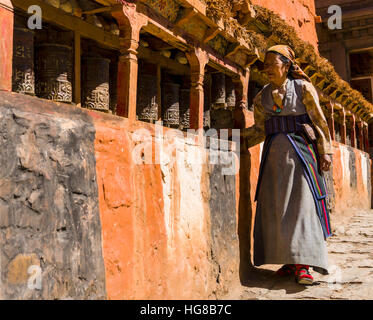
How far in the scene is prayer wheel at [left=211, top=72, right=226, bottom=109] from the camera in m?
4.69

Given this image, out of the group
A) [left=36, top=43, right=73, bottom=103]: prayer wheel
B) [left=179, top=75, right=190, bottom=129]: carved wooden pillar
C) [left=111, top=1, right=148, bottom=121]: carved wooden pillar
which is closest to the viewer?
[left=111, top=1, right=148, bottom=121]: carved wooden pillar

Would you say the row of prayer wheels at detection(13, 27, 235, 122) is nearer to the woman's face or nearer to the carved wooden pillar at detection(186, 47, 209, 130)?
the carved wooden pillar at detection(186, 47, 209, 130)

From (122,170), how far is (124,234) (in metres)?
0.32

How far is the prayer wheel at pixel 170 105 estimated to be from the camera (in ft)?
15.7

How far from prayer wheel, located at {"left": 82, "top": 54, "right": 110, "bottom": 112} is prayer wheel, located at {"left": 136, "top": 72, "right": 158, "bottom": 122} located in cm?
60

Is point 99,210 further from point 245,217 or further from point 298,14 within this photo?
point 298,14

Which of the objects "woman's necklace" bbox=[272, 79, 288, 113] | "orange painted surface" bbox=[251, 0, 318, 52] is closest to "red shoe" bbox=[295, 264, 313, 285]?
"woman's necklace" bbox=[272, 79, 288, 113]

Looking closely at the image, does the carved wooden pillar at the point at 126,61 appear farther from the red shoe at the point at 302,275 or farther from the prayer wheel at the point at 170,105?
the prayer wheel at the point at 170,105

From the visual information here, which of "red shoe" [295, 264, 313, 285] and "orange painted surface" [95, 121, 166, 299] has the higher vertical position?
"orange painted surface" [95, 121, 166, 299]

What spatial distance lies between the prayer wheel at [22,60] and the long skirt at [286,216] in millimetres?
1919

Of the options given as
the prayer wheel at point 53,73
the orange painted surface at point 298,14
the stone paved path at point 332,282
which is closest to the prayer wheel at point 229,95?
the stone paved path at point 332,282

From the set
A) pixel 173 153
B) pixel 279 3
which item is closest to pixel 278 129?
pixel 173 153

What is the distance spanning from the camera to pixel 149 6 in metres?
2.89

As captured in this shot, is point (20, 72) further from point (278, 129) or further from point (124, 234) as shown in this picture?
point (278, 129)
